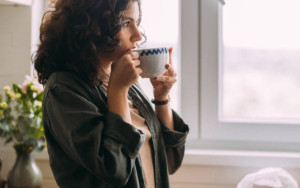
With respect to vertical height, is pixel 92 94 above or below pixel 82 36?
below

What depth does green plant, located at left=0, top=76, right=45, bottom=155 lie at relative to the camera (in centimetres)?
154

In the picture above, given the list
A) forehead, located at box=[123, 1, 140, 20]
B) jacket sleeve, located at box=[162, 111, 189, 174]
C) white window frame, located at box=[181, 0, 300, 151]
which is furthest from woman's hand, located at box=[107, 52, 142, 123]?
white window frame, located at box=[181, 0, 300, 151]

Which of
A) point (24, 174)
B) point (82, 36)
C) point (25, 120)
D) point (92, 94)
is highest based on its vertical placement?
point (82, 36)

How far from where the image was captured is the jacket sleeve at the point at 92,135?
81cm

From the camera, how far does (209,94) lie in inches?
70.1

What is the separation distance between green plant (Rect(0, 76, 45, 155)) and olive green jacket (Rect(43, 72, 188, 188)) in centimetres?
68

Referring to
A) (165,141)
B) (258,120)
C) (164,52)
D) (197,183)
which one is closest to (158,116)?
(165,141)

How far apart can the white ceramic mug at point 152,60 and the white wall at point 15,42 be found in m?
0.92

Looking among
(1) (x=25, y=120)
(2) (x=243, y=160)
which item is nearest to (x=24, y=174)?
(1) (x=25, y=120)

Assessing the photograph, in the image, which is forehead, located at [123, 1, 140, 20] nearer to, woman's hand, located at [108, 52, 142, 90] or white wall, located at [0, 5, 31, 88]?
woman's hand, located at [108, 52, 142, 90]

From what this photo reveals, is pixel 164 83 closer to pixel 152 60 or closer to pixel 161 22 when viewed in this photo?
pixel 152 60

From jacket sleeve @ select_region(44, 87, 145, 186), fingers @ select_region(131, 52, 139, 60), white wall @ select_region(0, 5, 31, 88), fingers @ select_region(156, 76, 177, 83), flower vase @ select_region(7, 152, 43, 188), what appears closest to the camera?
jacket sleeve @ select_region(44, 87, 145, 186)

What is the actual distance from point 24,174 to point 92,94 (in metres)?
0.77

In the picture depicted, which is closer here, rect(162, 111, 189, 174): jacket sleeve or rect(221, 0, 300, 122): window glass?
rect(162, 111, 189, 174): jacket sleeve
